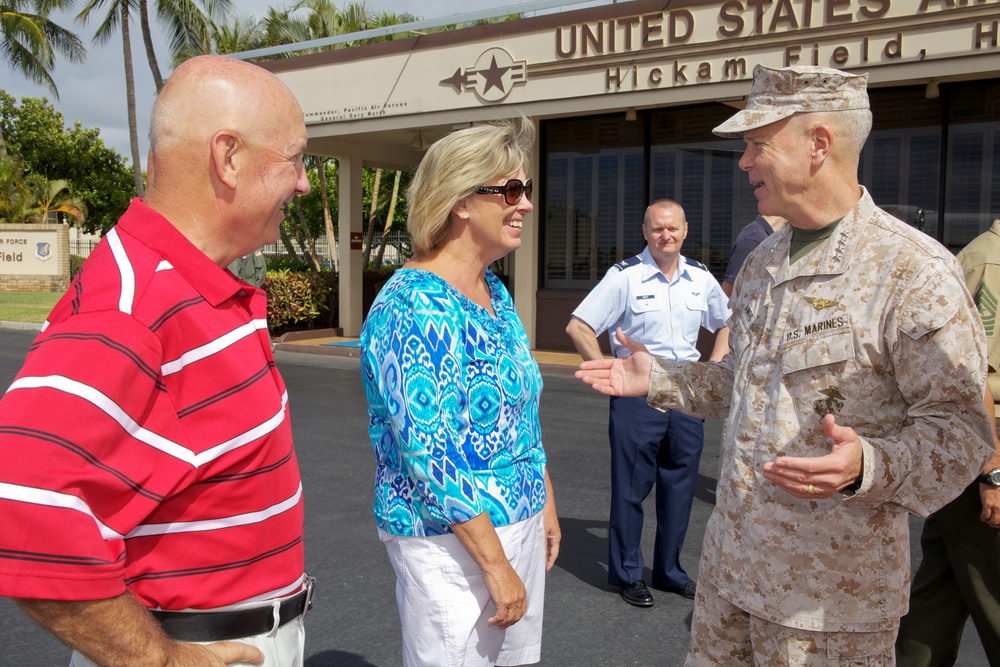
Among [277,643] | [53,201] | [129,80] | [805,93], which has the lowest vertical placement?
[277,643]

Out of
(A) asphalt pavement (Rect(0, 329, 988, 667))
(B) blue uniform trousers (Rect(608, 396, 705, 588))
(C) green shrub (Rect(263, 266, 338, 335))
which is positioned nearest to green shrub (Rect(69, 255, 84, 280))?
(C) green shrub (Rect(263, 266, 338, 335))

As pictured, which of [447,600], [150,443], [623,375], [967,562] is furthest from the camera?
[967,562]

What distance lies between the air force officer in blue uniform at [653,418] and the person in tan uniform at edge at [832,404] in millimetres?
2089

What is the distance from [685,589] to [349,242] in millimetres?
13329

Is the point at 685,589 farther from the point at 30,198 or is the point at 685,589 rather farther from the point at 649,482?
the point at 30,198

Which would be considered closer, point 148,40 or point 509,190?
point 509,190

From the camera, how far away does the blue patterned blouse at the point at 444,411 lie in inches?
87.0

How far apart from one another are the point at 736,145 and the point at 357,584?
1051 centimetres

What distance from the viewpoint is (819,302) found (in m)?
2.15

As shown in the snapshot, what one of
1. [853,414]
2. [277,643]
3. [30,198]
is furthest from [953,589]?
[30,198]

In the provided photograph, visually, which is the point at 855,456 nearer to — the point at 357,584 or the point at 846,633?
the point at 846,633

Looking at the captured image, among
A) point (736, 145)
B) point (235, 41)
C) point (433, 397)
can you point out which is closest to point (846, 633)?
point (433, 397)

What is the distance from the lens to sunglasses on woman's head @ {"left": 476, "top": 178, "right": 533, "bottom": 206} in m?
2.56

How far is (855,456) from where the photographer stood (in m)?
1.91
